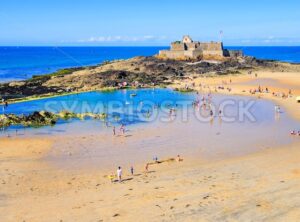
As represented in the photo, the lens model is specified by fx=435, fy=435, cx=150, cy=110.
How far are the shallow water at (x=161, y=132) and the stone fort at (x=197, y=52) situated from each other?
3548cm

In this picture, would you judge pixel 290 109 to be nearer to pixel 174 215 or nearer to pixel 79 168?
pixel 79 168

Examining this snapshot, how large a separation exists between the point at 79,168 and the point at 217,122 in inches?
661

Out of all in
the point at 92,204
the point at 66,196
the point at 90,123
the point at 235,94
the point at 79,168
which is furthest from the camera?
the point at 235,94

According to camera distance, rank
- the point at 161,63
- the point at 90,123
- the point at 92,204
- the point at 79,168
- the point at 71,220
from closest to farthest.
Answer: the point at 71,220 < the point at 92,204 < the point at 79,168 < the point at 90,123 < the point at 161,63

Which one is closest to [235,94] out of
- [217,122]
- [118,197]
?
[217,122]

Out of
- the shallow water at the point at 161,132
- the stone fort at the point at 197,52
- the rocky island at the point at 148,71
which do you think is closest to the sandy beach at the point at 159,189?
the shallow water at the point at 161,132

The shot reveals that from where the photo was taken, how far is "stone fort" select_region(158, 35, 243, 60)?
84875mm

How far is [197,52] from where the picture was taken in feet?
281

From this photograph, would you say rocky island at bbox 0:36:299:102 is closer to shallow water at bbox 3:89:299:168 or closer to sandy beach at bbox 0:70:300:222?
shallow water at bbox 3:89:299:168

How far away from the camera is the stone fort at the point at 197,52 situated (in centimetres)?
8488

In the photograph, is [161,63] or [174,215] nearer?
[174,215]

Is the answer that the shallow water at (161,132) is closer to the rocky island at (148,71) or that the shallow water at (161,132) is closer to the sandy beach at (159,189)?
the sandy beach at (159,189)

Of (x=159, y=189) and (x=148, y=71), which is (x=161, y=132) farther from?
(x=148, y=71)

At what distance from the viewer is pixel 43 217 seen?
17469 mm
